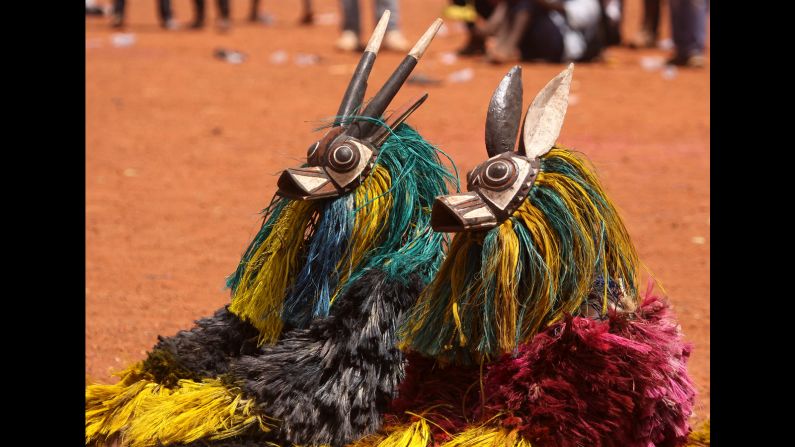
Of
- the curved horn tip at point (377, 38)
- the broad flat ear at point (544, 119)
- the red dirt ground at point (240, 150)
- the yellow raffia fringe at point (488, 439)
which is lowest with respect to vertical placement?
the red dirt ground at point (240, 150)

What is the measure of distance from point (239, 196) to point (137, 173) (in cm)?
99

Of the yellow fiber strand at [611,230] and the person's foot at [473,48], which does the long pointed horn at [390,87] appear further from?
the person's foot at [473,48]

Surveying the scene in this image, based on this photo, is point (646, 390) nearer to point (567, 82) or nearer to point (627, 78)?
point (567, 82)

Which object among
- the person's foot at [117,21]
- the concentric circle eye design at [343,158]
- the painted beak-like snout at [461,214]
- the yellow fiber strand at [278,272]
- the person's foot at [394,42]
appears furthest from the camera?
the person's foot at [117,21]

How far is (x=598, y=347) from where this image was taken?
2457mm

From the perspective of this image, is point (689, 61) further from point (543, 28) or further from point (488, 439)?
point (488, 439)

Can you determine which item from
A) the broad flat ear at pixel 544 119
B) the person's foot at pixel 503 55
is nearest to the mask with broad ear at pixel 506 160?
the broad flat ear at pixel 544 119

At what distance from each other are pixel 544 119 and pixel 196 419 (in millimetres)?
1181

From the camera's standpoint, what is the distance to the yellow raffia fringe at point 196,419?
2725 millimetres

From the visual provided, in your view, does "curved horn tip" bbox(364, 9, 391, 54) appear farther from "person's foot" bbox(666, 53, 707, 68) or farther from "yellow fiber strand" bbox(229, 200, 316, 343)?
"person's foot" bbox(666, 53, 707, 68)

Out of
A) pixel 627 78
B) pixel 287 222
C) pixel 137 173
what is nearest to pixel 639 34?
pixel 627 78

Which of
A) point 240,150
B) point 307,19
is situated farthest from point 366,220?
point 307,19

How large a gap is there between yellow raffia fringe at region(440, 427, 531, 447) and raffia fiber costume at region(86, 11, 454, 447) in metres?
0.28

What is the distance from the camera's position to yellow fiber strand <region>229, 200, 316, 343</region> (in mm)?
2924
